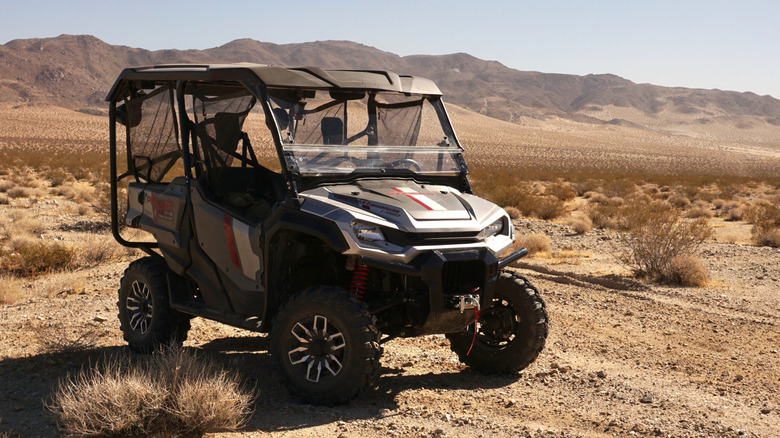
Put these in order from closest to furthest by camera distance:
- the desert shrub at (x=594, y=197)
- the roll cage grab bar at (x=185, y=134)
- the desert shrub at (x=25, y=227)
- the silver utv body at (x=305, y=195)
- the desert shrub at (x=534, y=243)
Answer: the silver utv body at (x=305, y=195) → the roll cage grab bar at (x=185, y=134) → the desert shrub at (x=534, y=243) → the desert shrub at (x=25, y=227) → the desert shrub at (x=594, y=197)

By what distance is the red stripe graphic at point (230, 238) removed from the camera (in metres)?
6.52

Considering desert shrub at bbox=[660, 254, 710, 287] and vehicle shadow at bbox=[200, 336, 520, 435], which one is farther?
desert shrub at bbox=[660, 254, 710, 287]

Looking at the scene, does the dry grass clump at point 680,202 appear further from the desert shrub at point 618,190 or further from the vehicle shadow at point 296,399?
the vehicle shadow at point 296,399

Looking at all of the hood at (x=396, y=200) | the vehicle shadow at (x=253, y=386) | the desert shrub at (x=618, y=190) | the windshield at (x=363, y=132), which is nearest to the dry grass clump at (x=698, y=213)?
the desert shrub at (x=618, y=190)

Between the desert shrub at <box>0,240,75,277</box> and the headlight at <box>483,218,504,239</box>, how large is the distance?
813 cm

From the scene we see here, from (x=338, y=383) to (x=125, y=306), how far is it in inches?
117

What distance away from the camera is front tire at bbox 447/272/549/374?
21.8ft

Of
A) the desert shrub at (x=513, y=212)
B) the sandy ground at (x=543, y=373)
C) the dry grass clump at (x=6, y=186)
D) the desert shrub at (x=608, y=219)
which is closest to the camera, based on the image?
the sandy ground at (x=543, y=373)

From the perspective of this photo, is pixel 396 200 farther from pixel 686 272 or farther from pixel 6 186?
pixel 6 186

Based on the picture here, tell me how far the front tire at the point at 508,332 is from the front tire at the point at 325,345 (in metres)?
1.41

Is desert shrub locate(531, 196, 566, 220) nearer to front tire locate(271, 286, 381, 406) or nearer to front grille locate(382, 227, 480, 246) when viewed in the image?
front grille locate(382, 227, 480, 246)

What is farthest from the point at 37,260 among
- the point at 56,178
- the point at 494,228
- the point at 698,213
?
the point at 56,178

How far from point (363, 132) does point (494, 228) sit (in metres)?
1.46

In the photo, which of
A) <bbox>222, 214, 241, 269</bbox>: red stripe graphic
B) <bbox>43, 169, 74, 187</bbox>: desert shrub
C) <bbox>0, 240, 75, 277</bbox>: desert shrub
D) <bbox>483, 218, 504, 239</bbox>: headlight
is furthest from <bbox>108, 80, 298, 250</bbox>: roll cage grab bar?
<bbox>43, 169, 74, 187</bbox>: desert shrub
